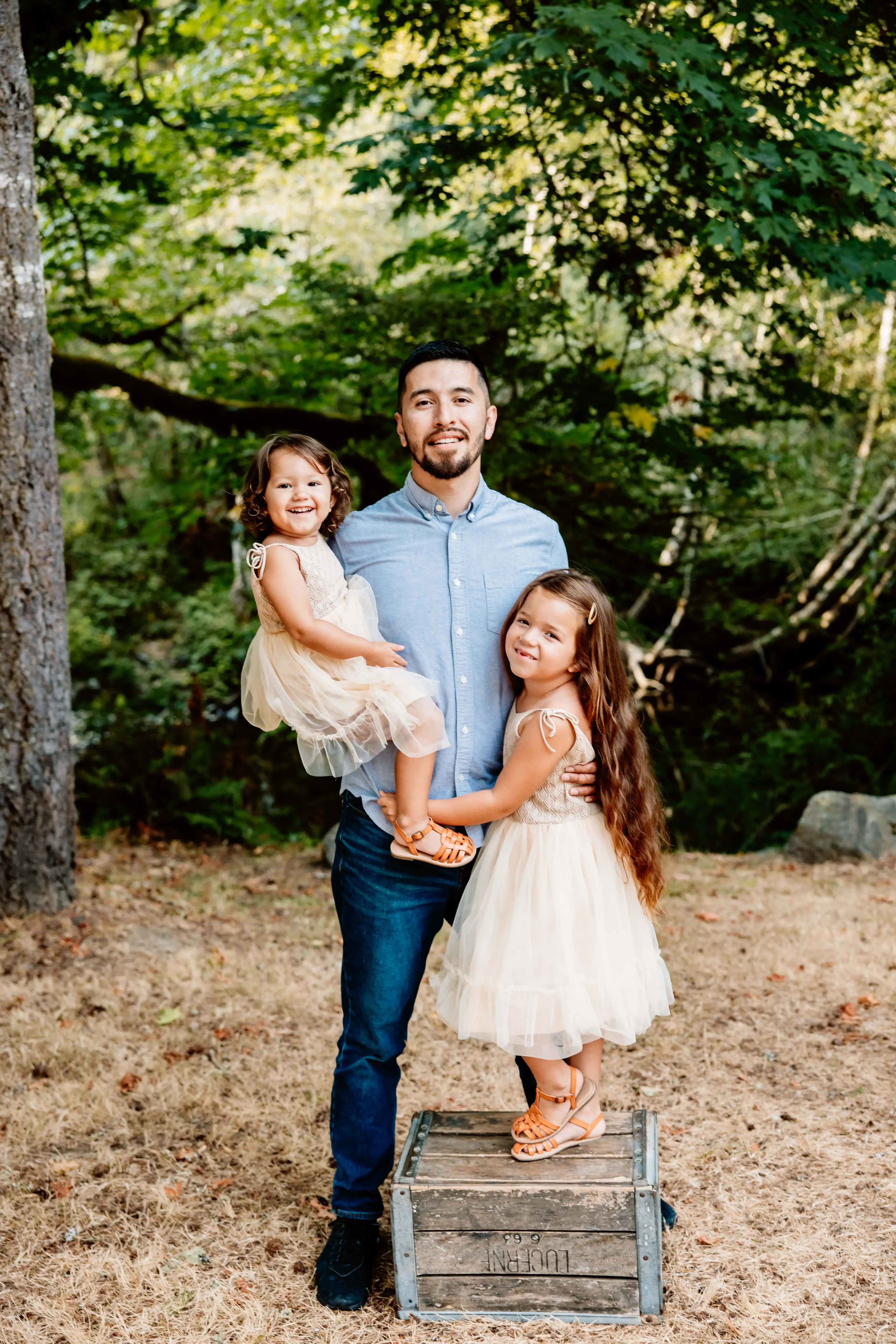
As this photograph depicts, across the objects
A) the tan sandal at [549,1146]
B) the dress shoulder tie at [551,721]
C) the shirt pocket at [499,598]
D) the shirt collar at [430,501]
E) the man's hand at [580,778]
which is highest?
the shirt collar at [430,501]

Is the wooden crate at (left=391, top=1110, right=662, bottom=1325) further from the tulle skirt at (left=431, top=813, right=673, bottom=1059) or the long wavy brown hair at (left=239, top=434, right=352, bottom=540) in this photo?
the long wavy brown hair at (left=239, top=434, right=352, bottom=540)

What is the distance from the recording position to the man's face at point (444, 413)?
2590 millimetres

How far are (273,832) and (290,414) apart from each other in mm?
2884

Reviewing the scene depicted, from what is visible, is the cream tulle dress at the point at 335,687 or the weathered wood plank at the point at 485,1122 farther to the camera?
the weathered wood plank at the point at 485,1122

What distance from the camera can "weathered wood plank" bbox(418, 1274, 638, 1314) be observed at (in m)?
2.57

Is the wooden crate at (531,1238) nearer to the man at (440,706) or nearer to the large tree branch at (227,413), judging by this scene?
the man at (440,706)

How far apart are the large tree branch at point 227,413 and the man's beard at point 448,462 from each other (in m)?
4.34

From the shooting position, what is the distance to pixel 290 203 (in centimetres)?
1405

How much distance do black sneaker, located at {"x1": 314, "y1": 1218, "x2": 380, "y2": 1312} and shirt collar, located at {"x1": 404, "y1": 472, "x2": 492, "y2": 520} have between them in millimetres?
1843

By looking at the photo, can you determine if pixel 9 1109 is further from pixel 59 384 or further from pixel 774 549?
pixel 774 549

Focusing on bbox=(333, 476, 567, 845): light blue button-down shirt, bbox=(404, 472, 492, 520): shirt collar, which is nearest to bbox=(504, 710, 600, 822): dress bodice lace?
bbox=(333, 476, 567, 845): light blue button-down shirt

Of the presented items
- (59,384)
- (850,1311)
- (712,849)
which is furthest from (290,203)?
(850,1311)

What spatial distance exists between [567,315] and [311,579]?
4346 mm

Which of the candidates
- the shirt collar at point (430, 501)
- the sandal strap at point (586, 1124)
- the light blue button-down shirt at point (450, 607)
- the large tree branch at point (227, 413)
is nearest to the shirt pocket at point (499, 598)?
the light blue button-down shirt at point (450, 607)
